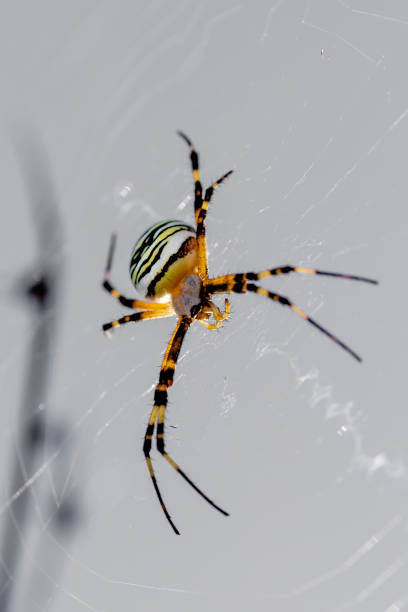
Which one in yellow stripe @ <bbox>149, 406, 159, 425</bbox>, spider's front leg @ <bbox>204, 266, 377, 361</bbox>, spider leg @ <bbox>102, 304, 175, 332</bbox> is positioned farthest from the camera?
spider leg @ <bbox>102, 304, 175, 332</bbox>

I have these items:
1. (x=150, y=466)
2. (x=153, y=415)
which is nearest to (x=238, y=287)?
(x=153, y=415)

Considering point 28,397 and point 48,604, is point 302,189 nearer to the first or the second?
point 28,397

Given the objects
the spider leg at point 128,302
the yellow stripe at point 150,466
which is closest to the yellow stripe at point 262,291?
the spider leg at point 128,302

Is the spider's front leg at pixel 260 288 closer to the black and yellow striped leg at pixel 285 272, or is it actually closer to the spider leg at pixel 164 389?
the black and yellow striped leg at pixel 285 272

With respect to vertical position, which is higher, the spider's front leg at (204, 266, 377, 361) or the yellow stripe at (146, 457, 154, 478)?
the spider's front leg at (204, 266, 377, 361)

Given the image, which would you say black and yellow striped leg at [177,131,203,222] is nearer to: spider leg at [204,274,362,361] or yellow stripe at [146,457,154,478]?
spider leg at [204,274,362,361]

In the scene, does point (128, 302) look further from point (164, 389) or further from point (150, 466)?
point (150, 466)

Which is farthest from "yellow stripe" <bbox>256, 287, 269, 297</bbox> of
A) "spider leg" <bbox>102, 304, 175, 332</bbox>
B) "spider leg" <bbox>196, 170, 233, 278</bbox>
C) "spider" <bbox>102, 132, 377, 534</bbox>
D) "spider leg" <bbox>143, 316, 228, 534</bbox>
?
"spider leg" <bbox>102, 304, 175, 332</bbox>

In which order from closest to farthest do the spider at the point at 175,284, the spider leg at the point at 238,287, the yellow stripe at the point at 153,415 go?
the spider leg at the point at 238,287, the spider at the point at 175,284, the yellow stripe at the point at 153,415
